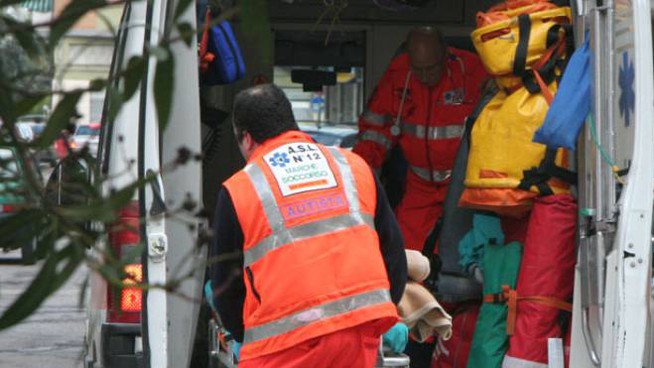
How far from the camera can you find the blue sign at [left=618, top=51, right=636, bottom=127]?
473 centimetres

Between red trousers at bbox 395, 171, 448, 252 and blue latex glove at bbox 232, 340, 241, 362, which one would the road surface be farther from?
blue latex glove at bbox 232, 340, 241, 362

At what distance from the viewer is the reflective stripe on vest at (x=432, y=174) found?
24.2 feet

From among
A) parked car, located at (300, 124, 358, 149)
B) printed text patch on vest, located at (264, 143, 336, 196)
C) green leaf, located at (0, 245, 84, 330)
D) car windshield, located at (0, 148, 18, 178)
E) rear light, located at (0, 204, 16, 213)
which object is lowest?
parked car, located at (300, 124, 358, 149)

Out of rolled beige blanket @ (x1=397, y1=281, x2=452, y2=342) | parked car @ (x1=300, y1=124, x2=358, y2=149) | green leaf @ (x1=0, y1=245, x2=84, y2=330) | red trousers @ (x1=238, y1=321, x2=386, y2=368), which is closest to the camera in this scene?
green leaf @ (x1=0, y1=245, x2=84, y2=330)

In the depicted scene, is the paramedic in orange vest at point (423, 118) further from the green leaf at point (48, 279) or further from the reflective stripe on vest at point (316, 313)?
the green leaf at point (48, 279)

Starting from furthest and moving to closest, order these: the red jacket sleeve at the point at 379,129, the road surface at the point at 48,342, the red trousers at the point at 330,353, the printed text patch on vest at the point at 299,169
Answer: the road surface at the point at 48,342 → the red jacket sleeve at the point at 379,129 → the printed text patch on vest at the point at 299,169 → the red trousers at the point at 330,353

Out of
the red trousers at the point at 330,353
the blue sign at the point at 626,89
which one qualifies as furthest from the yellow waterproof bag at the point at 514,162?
the red trousers at the point at 330,353

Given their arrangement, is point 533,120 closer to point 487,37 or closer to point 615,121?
point 487,37

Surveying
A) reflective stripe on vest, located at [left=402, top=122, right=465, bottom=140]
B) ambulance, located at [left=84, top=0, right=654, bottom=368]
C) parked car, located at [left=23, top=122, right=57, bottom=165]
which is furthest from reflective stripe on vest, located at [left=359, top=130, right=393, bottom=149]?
parked car, located at [left=23, top=122, right=57, bottom=165]

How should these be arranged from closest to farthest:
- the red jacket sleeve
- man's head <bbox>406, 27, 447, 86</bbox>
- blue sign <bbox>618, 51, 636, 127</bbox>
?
1. blue sign <bbox>618, 51, 636, 127</bbox>
2. man's head <bbox>406, 27, 447, 86</bbox>
3. the red jacket sleeve

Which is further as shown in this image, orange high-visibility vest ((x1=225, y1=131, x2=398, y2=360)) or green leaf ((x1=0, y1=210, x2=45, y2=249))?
orange high-visibility vest ((x1=225, y1=131, x2=398, y2=360))

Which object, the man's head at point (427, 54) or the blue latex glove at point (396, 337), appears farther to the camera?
the man's head at point (427, 54)

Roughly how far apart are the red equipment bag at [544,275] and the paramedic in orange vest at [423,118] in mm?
1696

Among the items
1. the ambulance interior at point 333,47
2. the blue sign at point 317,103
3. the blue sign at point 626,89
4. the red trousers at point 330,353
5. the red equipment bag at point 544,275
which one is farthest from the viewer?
the blue sign at point 317,103
